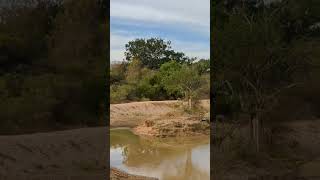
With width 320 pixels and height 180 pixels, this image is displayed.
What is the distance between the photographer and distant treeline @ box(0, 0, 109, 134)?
10234mm

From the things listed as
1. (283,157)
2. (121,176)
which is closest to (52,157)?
(121,176)

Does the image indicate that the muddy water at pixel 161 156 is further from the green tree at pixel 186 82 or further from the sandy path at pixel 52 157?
the green tree at pixel 186 82

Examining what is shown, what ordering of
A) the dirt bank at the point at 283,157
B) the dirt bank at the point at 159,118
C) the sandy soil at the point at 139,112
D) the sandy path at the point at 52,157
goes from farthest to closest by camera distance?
1. the sandy soil at the point at 139,112
2. the dirt bank at the point at 159,118
3. the dirt bank at the point at 283,157
4. the sandy path at the point at 52,157

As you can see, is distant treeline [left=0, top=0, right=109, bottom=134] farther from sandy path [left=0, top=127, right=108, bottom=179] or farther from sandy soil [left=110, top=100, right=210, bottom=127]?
sandy soil [left=110, top=100, right=210, bottom=127]

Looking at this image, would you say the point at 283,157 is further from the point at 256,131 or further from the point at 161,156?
the point at 161,156

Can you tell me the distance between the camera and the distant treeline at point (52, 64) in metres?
10.2

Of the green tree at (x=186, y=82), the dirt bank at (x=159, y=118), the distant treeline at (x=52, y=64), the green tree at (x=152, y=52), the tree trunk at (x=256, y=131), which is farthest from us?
the green tree at (x=152, y=52)

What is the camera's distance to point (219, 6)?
10.6m

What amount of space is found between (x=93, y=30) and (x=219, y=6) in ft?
12.2

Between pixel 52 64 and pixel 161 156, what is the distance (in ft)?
13.6

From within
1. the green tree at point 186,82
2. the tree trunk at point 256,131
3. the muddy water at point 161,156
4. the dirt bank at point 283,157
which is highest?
the green tree at point 186,82

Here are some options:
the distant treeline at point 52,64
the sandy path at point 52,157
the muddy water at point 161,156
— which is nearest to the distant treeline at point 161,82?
the muddy water at point 161,156

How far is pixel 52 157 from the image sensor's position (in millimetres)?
8289

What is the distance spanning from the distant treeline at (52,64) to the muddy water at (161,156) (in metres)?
1.53
